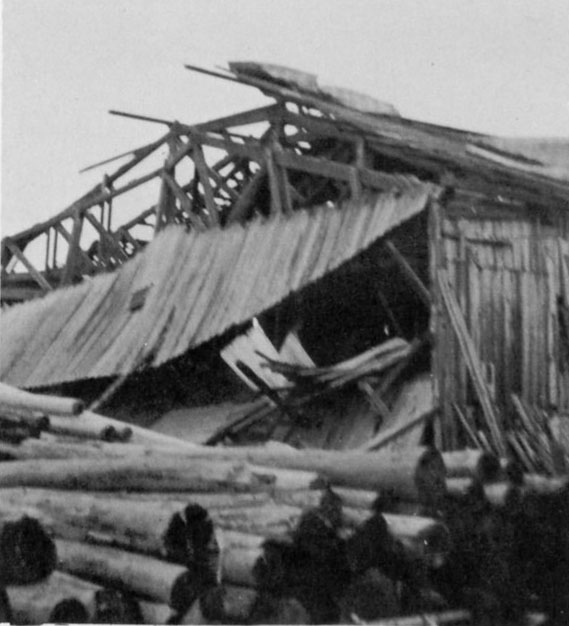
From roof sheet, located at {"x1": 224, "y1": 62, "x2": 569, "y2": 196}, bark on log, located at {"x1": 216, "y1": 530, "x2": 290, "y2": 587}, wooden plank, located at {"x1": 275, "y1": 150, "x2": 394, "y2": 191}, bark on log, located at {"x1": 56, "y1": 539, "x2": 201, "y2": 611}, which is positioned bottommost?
bark on log, located at {"x1": 56, "y1": 539, "x2": 201, "y2": 611}

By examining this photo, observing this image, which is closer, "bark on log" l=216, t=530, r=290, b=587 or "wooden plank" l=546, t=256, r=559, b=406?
"bark on log" l=216, t=530, r=290, b=587

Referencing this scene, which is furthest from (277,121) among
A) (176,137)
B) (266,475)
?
(266,475)

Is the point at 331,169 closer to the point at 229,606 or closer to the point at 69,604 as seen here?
the point at 229,606

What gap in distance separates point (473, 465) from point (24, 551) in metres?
4.14

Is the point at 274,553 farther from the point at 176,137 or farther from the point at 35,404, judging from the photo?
the point at 176,137

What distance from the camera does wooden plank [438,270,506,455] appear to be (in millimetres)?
13414

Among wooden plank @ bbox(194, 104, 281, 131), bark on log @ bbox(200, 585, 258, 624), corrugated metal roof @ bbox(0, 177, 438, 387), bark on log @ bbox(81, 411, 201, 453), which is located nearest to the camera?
bark on log @ bbox(200, 585, 258, 624)

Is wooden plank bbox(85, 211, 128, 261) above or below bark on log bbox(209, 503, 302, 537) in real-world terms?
above

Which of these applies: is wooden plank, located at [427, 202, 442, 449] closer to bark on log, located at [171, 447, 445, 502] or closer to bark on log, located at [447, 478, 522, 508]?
bark on log, located at [447, 478, 522, 508]

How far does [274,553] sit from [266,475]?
898 millimetres

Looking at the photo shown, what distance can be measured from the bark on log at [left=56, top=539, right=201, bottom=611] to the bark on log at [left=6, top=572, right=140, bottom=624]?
0.17m

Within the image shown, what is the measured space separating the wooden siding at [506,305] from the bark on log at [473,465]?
3239 mm

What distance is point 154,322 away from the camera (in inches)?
650

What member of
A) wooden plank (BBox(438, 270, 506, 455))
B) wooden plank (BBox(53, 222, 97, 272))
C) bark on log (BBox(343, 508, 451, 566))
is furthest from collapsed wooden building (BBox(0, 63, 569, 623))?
bark on log (BBox(343, 508, 451, 566))
